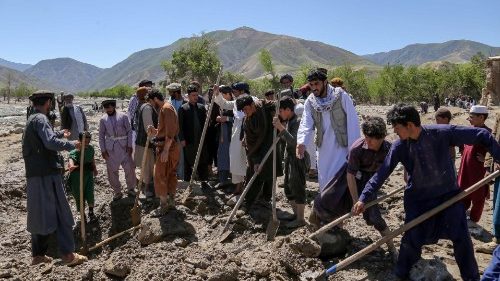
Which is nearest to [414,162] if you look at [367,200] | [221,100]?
[367,200]

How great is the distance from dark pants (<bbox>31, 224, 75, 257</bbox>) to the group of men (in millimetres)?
11

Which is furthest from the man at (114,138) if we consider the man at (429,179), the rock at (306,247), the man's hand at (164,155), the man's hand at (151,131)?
the man at (429,179)

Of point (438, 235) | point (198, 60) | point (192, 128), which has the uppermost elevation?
point (198, 60)

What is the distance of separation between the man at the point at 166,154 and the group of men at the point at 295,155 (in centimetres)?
1

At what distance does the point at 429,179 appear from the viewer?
11.4ft

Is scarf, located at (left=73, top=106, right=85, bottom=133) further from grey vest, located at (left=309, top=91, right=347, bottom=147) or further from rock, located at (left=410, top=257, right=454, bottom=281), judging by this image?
rock, located at (left=410, top=257, right=454, bottom=281)

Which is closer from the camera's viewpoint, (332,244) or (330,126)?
(332,244)

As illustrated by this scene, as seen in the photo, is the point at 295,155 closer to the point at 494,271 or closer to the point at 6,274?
the point at 494,271

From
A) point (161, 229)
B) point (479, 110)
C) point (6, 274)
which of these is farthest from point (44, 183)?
point (479, 110)

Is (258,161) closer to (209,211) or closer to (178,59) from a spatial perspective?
(209,211)

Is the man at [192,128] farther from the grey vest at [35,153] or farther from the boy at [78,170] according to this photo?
the grey vest at [35,153]

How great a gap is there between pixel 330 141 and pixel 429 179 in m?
1.32

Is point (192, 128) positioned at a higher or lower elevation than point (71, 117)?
lower

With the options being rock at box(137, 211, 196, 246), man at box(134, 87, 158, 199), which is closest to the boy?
man at box(134, 87, 158, 199)
